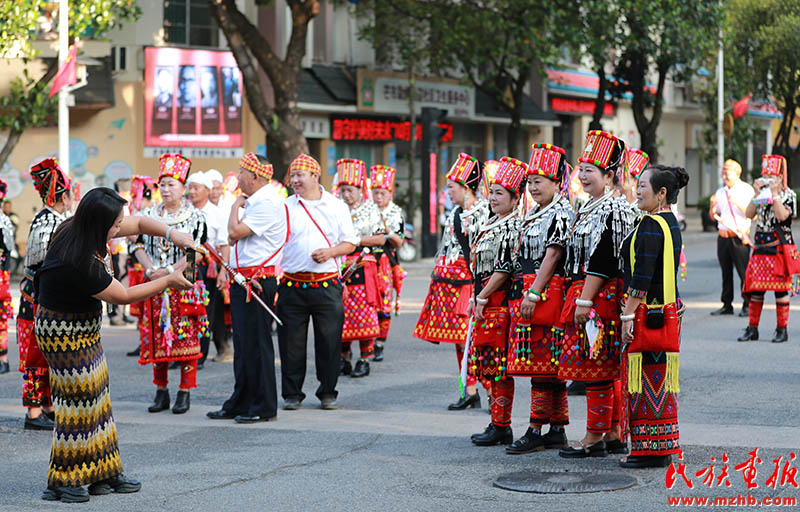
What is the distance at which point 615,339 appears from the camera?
7660 mm

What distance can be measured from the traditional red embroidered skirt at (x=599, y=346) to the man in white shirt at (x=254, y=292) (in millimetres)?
2742

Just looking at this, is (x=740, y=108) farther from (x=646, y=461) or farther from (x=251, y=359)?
(x=646, y=461)

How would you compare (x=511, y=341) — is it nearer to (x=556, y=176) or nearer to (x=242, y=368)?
(x=556, y=176)

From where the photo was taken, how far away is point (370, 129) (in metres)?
34.6

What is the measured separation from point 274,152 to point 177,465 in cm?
2329

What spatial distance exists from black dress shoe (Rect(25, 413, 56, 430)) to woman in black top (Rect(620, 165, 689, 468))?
4331mm

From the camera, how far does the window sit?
95.0 ft

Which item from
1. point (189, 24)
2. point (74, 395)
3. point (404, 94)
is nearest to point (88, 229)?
point (74, 395)

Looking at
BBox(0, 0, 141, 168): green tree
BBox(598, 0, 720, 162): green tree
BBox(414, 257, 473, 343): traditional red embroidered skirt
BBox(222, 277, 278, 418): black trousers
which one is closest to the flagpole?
BBox(0, 0, 141, 168): green tree

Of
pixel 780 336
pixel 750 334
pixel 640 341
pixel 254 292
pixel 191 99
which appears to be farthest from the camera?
pixel 191 99

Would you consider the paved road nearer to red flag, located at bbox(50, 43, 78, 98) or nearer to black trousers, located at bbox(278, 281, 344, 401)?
black trousers, located at bbox(278, 281, 344, 401)

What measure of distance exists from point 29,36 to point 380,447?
14.7m

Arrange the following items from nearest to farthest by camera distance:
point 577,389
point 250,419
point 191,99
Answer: point 250,419 < point 577,389 < point 191,99

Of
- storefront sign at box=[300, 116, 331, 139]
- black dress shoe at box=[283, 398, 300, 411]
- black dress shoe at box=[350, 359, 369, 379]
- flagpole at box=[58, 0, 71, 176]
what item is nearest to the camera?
black dress shoe at box=[283, 398, 300, 411]
